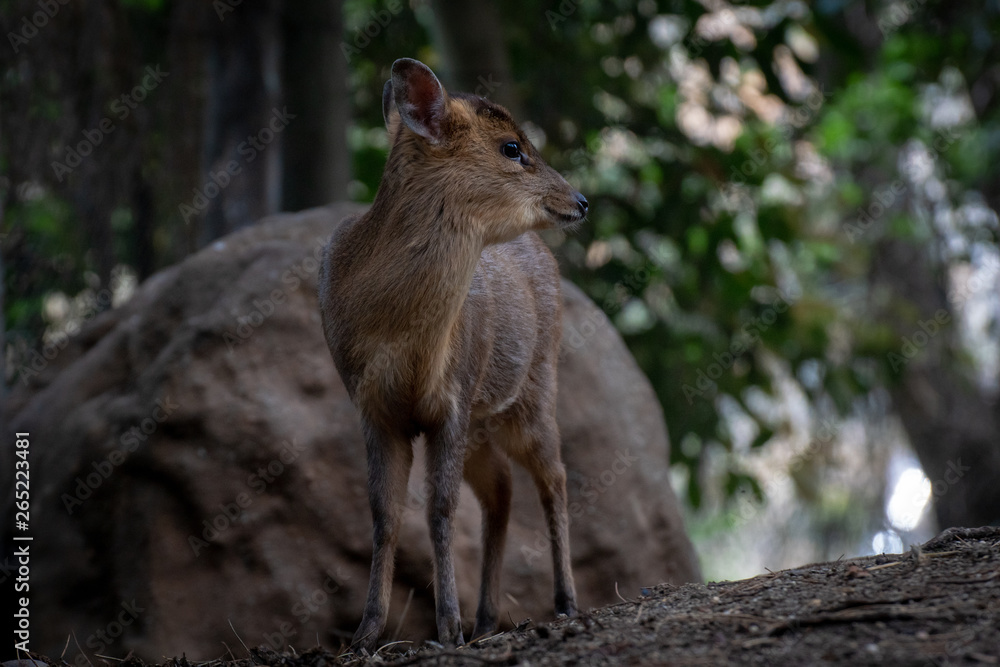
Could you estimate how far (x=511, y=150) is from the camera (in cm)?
448

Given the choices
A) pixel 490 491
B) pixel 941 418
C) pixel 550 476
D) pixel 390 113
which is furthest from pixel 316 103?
pixel 941 418

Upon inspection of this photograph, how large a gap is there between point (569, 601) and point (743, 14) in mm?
5818

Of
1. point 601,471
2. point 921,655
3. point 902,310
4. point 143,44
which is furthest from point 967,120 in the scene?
point 921,655

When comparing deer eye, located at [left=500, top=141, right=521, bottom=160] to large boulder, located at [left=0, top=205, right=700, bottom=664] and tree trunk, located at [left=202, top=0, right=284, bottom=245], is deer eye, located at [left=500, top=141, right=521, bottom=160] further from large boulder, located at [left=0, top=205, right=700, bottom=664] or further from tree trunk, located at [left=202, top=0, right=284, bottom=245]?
tree trunk, located at [left=202, top=0, right=284, bottom=245]

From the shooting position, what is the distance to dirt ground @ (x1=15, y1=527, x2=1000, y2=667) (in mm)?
2842

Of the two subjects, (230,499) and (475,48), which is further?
(475,48)

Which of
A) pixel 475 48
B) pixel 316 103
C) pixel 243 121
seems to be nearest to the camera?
pixel 243 121

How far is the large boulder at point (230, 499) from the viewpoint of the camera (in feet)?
17.6

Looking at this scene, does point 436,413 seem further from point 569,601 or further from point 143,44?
point 143,44

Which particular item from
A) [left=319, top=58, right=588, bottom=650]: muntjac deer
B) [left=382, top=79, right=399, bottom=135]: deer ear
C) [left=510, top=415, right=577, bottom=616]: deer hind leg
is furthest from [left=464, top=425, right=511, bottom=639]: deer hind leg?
[left=382, top=79, right=399, bottom=135]: deer ear

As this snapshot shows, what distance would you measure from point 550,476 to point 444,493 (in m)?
1.01

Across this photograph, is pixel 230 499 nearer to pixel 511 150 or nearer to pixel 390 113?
pixel 390 113

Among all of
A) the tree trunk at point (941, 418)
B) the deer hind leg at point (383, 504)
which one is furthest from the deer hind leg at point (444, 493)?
the tree trunk at point (941, 418)

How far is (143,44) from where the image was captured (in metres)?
8.80
